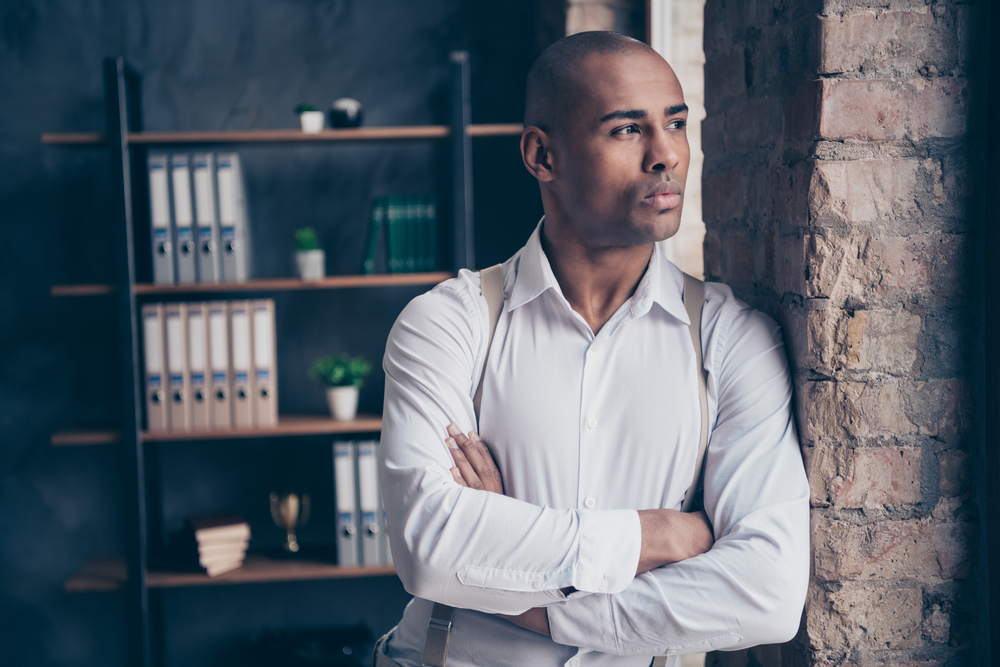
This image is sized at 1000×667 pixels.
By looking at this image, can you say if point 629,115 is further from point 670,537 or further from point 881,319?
point 670,537

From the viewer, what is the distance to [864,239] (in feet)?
3.08

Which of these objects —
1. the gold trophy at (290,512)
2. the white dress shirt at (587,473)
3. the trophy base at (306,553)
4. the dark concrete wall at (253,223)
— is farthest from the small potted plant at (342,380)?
the white dress shirt at (587,473)

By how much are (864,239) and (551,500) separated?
0.55m

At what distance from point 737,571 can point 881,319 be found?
39 cm

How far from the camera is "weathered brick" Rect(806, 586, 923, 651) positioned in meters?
0.97

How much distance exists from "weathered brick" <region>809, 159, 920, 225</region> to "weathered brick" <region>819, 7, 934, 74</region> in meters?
0.13

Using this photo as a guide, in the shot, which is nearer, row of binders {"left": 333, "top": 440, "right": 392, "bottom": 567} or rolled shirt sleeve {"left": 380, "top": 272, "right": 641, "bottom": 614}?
rolled shirt sleeve {"left": 380, "top": 272, "right": 641, "bottom": 614}

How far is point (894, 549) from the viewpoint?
0.97 meters

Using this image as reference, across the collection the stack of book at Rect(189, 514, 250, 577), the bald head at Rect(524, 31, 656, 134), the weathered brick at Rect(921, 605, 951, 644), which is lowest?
the stack of book at Rect(189, 514, 250, 577)

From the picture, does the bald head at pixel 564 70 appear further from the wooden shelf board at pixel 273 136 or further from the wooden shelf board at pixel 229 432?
the wooden shelf board at pixel 229 432

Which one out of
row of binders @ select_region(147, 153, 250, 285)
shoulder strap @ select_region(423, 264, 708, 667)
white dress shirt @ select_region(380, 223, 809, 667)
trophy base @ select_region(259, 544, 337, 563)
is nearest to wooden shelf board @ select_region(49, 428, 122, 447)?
row of binders @ select_region(147, 153, 250, 285)

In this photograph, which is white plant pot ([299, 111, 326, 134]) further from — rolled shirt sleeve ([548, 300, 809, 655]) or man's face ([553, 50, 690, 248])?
rolled shirt sleeve ([548, 300, 809, 655])

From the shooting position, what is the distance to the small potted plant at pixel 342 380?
2344 mm

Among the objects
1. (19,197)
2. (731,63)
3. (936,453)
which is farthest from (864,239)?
(19,197)
